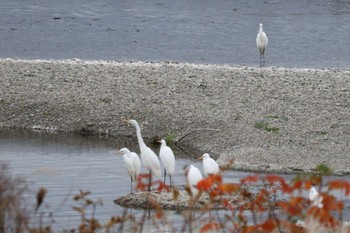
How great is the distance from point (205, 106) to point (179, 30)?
1937cm

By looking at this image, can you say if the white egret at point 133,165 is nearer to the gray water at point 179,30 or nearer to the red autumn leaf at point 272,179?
the red autumn leaf at point 272,179

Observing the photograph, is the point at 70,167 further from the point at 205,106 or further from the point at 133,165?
the point at 205,106

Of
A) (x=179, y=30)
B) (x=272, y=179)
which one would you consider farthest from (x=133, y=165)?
(x=179, y=30)

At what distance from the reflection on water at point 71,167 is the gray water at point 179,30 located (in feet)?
40.1

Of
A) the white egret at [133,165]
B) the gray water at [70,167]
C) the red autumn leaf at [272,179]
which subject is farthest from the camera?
the white egret at [133,165]

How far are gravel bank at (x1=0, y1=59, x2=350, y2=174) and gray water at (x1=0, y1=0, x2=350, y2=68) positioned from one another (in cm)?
778

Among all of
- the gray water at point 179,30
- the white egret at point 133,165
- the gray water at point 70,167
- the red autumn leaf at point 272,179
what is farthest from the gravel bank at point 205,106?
the red autumn leaf at point 272,179

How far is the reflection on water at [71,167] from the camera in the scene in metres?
14.3

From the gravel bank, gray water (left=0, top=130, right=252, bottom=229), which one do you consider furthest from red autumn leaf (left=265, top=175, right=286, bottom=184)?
the gravel bank

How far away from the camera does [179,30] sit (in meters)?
40.3

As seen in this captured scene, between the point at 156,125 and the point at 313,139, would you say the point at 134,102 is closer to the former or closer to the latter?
the point at 156,125

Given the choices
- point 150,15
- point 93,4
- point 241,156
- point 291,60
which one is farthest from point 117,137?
point 93,4

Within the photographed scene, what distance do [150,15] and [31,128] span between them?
24.6 m

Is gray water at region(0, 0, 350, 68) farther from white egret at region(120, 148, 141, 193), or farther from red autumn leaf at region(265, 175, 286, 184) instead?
red autumn leaf at region(265, 175, 286, 184)
